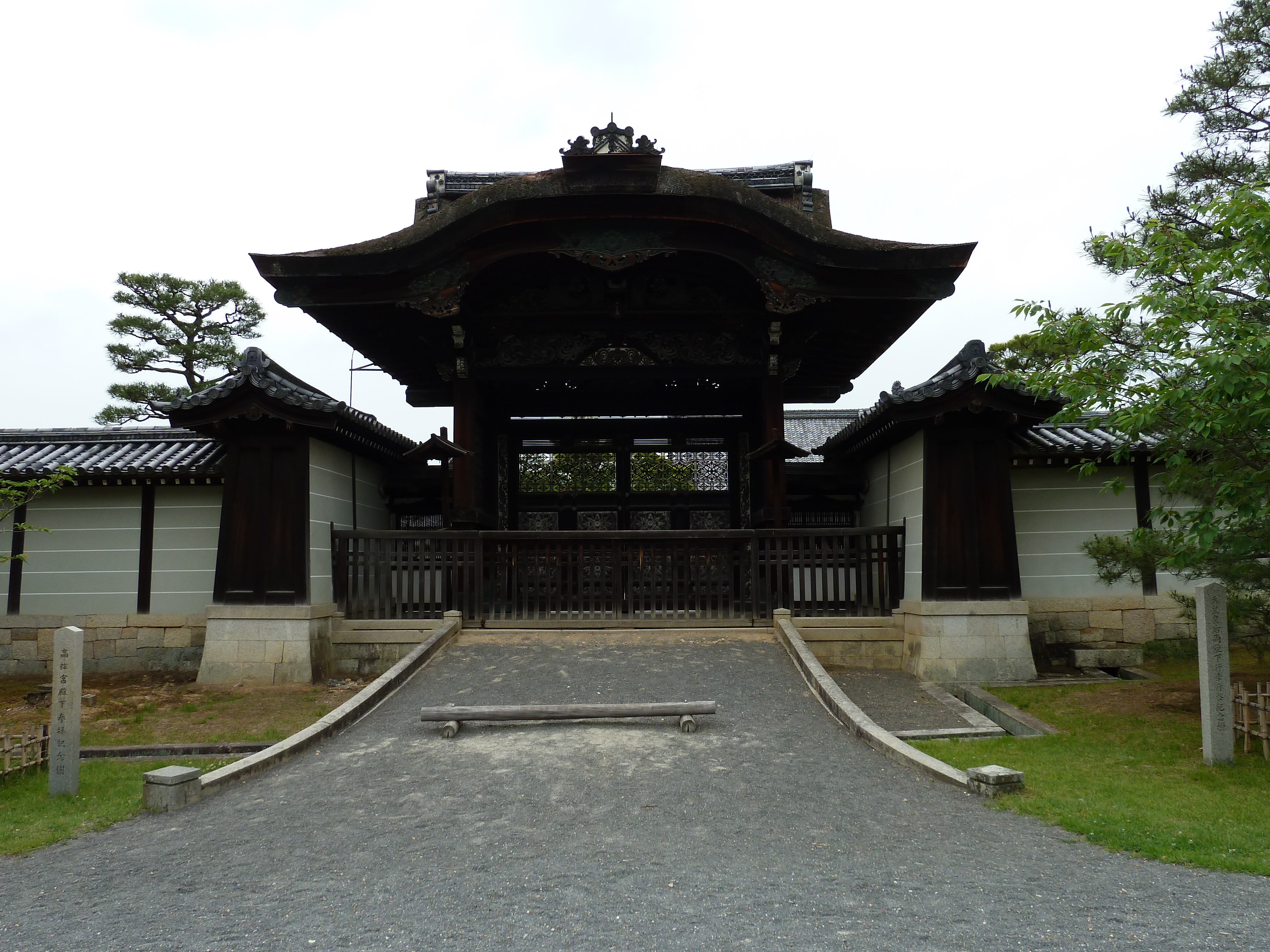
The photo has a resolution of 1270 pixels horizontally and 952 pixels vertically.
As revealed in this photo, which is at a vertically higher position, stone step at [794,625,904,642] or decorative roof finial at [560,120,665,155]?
decorative roof finial at [560,120,665,155]

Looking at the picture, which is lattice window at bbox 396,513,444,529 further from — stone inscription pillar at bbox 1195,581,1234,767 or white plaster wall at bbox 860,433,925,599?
stone inscription pillar at bbox 1195,581,1234,767

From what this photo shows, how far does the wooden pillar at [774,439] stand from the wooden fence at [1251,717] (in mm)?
5821

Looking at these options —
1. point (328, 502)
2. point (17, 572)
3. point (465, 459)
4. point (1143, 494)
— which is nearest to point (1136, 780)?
point (1143, 494)

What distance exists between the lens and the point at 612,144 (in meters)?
10.9

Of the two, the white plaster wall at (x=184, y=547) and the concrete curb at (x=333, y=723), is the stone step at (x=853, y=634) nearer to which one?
the concrete curb at (x=333, y=723)

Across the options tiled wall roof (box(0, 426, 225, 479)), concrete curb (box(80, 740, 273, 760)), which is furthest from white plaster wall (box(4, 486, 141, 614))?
concrete curb (box(80, 740, 273, 760))

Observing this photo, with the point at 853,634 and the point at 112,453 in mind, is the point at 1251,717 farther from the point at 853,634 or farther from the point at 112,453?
the point at 112,453

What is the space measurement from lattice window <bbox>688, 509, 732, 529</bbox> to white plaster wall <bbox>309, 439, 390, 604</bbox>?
5.41 metres

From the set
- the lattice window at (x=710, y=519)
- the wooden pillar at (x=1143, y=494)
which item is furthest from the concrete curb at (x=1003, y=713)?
the lattice window at (x=710, y=519)

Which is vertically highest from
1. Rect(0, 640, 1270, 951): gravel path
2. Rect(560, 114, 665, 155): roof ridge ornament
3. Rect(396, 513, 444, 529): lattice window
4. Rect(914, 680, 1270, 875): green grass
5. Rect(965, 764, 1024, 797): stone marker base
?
Rect(560, 114, 665, 155): roof ridge ornament

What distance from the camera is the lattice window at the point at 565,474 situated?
568 inches

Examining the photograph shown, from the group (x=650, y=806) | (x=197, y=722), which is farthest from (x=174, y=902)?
(x=197, y=722)

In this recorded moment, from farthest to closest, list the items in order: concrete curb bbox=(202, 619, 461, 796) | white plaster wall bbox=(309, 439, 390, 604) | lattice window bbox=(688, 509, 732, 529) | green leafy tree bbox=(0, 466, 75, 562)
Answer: lattice window bbox=(688, 509, 732, 529), white plaster wall bbox=(309, 439, 390, 604), green leafy tree bbox=(0, 466, 75, 562), concrete curb bbox=(202, 619, 461, 796)

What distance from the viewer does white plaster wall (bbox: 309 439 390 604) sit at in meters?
10.7
